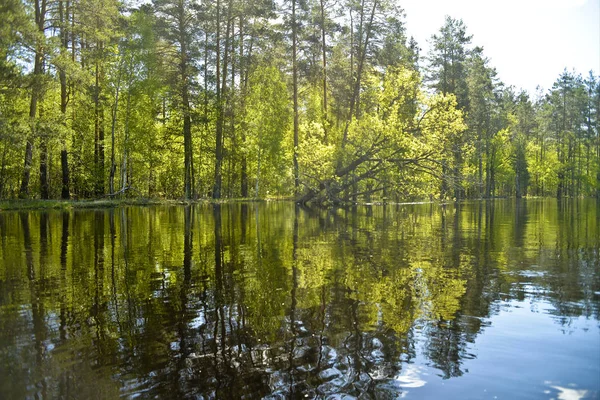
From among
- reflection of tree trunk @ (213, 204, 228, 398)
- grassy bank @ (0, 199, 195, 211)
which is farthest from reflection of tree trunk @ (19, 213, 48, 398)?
grassy bank @ (0, 199, 195, 211)

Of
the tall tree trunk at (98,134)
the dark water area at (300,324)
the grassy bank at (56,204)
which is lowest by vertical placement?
the dark water area at (300,324)

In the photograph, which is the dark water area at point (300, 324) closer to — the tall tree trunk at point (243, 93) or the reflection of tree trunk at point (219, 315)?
the reflection of tree trunk at point (219, 315)

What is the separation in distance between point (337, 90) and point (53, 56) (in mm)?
25657

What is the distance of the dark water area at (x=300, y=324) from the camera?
432 centimetres

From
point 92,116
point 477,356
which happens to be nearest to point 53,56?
point 92,116

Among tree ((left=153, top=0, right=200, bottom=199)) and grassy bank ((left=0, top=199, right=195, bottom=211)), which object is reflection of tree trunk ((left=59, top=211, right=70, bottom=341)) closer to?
grassy bank ((left=0, top=199, right=195, bottom=211))

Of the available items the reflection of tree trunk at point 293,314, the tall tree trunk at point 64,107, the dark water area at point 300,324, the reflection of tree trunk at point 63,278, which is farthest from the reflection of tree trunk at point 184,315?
the tall tree trunk at point 64,107

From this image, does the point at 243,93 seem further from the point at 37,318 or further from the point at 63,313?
the point at 37,318

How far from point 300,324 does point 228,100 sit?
35.1 m

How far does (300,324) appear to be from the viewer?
5.98m

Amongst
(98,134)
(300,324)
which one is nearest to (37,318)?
(300,324)

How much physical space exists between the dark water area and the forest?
17549mm

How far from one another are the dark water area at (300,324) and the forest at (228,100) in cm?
1755

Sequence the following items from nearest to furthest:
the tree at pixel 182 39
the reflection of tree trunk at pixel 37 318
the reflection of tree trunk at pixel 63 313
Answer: the reflection of tree trunk at pixel 63 313 → the reflection of tree trunk at pixel 37 318 → the tree at pixel 182 39
